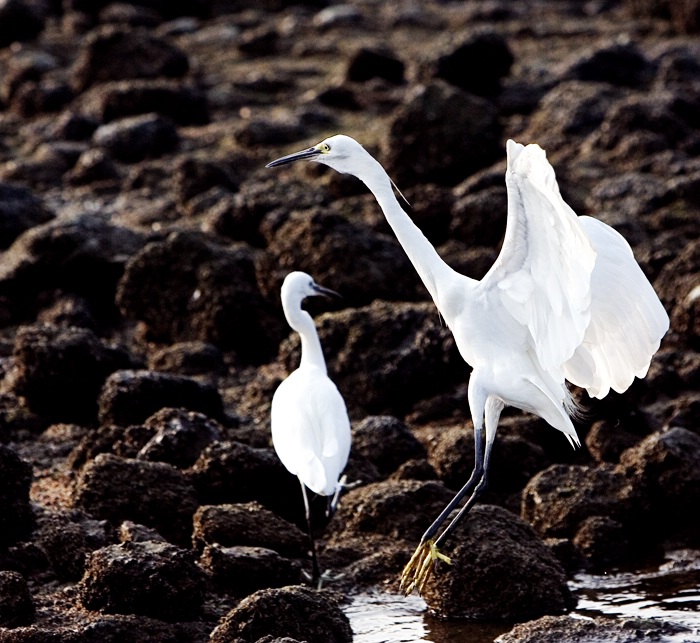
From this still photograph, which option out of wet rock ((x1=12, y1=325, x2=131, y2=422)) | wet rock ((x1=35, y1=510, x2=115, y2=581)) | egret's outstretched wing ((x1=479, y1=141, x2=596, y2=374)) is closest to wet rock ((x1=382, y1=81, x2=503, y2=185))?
wet rock ((x1=12, y1=325, x2=131, y2=422))

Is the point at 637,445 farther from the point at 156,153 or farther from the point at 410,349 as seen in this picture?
the point at 156,153

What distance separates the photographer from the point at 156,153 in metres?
20.0

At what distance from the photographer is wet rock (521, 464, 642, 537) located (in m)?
9.49

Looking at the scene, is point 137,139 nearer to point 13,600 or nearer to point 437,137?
point 437,137

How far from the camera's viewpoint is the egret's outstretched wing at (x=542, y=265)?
258 inches

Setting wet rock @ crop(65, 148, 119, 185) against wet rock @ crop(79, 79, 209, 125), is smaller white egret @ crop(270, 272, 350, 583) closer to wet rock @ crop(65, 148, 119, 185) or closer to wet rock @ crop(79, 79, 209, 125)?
wet rock @ crop(65, 148, 119, 185)

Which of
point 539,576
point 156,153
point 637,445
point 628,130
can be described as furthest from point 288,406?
point 156,153

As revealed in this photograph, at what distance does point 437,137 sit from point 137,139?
15.8ft

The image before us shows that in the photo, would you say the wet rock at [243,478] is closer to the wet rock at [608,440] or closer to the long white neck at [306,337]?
the long white neck at [306,337]

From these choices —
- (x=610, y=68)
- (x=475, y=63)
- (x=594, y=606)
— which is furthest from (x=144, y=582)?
(x=610, y=68)

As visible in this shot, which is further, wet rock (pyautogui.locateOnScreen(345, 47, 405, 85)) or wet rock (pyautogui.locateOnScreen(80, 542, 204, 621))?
wet rock (pyautogui.locateOnScreen(345, 47, 405, 85))

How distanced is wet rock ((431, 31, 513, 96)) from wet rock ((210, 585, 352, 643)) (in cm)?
1451

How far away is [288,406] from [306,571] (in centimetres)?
110

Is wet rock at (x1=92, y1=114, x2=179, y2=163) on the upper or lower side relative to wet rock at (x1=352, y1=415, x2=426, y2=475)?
upper
